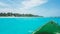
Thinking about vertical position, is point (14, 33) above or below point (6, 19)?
below

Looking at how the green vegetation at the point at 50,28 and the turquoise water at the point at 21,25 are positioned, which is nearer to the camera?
the green vegetation at the point at 50,28

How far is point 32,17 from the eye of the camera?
2.66m

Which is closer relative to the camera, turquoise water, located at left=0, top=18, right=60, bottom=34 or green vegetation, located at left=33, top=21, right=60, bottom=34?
green vegetation, located at left=33, top=21, right=60, bottom=34

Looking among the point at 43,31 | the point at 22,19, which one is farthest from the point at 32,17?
the point at 43,31

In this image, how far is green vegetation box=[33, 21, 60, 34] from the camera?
209 cm

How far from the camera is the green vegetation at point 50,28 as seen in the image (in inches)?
82.2

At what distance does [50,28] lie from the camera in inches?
85.7

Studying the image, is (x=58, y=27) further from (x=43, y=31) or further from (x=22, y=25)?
(x=22, y=25)

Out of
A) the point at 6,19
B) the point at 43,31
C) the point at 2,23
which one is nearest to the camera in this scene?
the point at 43,31

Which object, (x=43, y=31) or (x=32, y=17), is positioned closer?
(x=43, y=31)

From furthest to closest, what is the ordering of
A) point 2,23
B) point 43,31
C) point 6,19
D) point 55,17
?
point 6,19 → point 2,23 → point 55,17 → point 43,31

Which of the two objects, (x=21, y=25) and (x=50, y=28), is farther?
(x=21, y=25)

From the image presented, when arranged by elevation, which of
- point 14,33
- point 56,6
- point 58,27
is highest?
point 56,6

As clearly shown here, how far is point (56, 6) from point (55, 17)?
18cm
